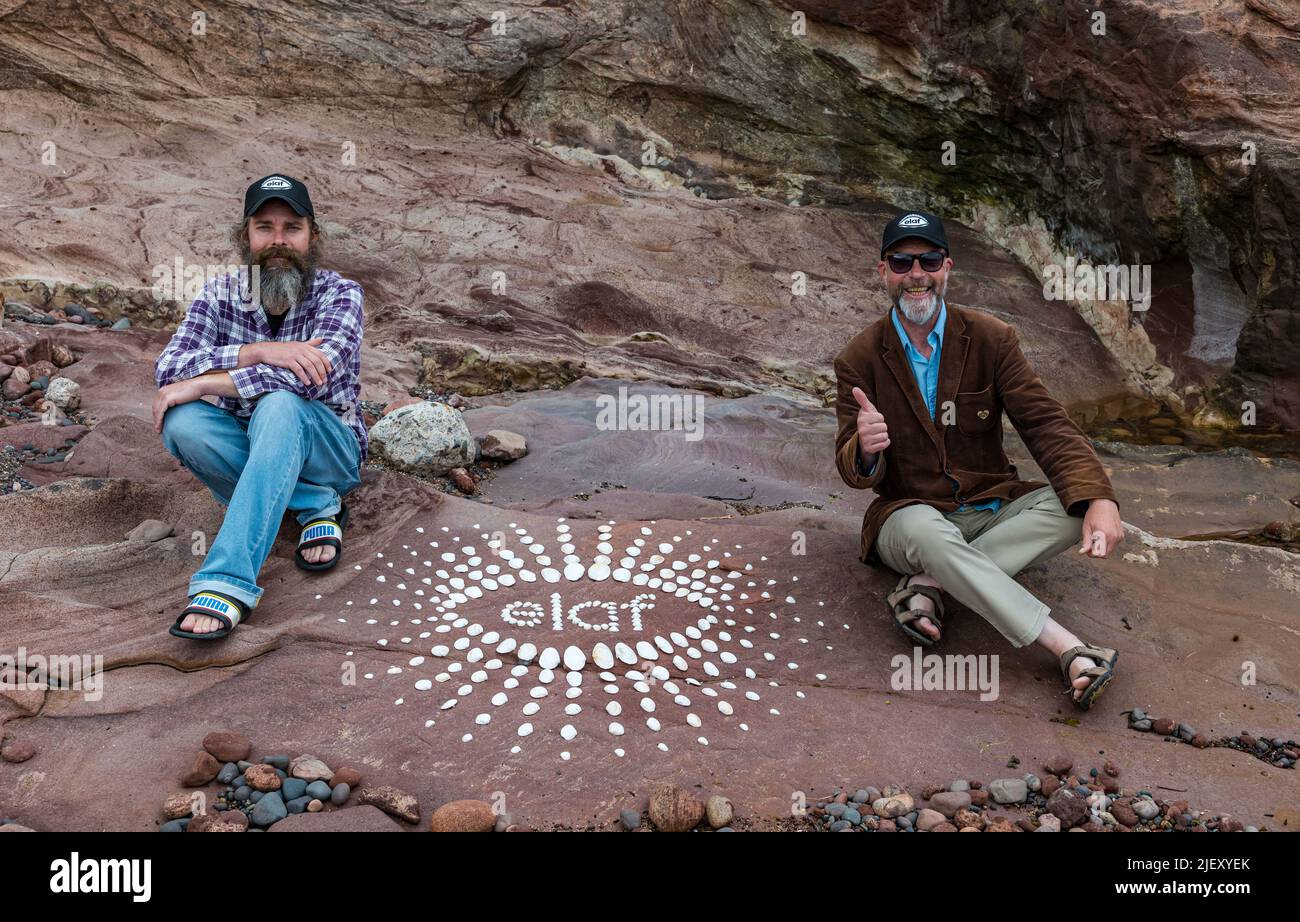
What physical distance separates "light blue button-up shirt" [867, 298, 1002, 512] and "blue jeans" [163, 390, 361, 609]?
7.39 ft

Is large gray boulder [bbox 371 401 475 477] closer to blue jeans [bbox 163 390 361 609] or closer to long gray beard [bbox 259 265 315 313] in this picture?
blue jeans [bbox 163 390 361 609]

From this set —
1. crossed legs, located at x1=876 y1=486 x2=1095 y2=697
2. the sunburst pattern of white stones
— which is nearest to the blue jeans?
the sunburst pattern of white stones

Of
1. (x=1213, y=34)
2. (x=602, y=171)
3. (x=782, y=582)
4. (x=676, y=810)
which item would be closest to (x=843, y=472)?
(x=782, y=582)

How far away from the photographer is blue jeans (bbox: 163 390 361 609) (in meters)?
3.53

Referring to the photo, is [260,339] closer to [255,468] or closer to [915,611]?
[255,468]

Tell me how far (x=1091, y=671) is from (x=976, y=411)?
1056 millimetres

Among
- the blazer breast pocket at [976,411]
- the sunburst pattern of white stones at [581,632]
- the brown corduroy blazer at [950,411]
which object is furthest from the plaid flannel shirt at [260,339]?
the blazer breast pocket at [976,411]

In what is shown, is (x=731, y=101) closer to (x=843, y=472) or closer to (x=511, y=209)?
(x=511, y=209)

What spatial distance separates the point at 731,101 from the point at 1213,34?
406 cm

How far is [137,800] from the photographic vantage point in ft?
9.16

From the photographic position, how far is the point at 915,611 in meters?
3.84

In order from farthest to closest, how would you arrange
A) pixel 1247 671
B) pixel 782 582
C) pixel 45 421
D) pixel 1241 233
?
pixel 1241 233 < pixel 45 421 < pixel 782 582 < pixel 1247 671

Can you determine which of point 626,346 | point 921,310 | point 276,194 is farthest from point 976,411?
point 626,346

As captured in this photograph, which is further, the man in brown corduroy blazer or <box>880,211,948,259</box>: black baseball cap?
<box>880,211,948,259</box>: black baseball cap
